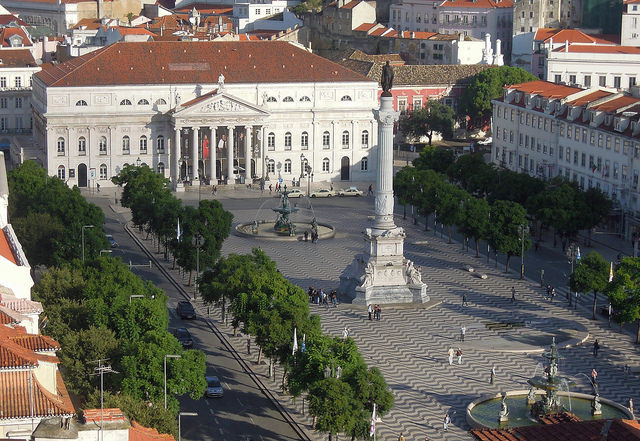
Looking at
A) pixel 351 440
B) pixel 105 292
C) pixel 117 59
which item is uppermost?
pixel 117 59

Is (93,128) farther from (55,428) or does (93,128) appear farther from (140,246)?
(55,428)

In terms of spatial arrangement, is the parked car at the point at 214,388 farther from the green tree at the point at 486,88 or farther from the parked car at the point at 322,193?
the green tree at the point at 486,88

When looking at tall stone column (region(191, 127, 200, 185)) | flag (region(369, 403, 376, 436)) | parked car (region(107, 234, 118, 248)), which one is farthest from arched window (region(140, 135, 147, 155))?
flag (region(369, 403, 376, 436))

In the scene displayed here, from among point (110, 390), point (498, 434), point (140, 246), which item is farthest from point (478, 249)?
point (498, 434)

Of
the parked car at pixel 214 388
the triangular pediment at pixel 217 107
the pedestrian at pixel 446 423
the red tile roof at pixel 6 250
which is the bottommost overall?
the pedestrian at pixel 446 423

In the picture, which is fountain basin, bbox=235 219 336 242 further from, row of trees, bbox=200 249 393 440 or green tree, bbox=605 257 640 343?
green tree, bbox=605 257 640 343

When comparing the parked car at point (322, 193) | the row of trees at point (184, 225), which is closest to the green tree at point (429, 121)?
the parked car at point (322, 193)

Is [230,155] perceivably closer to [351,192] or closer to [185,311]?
[351,192]
